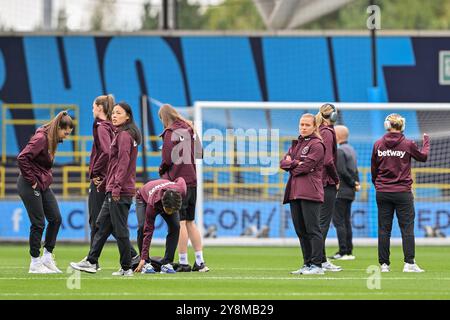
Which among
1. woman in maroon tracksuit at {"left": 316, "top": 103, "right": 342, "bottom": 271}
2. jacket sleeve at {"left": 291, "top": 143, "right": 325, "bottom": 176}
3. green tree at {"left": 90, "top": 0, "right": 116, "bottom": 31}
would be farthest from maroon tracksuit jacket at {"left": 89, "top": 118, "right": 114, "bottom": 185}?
green tree at {"left": 90, "top": 0, "right": 116, "bottom": 31}

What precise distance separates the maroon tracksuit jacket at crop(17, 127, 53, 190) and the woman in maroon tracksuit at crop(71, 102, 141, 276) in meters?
1.00

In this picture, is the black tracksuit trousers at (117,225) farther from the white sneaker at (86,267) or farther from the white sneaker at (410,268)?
the white sneaker at (410,268)

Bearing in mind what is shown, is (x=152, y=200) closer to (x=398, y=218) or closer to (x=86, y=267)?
(x=86, y=267)

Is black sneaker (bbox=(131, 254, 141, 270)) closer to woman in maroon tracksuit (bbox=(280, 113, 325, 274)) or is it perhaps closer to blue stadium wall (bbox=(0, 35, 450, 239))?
woman in maroon tracksuit (bbox=(280, 113, 325, 274))

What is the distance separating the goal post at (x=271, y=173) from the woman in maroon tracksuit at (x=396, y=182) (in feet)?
26.1

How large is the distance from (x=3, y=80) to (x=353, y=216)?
41.3 feet

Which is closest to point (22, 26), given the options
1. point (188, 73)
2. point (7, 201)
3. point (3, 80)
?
point (3, 80)

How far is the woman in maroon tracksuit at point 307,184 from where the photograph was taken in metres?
13.0

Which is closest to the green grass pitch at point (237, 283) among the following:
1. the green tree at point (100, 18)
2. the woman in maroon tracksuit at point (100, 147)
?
the woman in maroon tracksuit at point (100, 147)

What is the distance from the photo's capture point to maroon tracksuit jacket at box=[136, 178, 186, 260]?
42.3 ft

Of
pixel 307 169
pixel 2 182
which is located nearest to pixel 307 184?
pixel 307 169

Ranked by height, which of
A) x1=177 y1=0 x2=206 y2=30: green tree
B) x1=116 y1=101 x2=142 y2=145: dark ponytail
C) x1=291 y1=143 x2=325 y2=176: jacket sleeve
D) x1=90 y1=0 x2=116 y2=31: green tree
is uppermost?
x1=90 y1=0 x2=116 y2=31: green tree

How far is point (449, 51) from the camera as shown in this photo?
3123cm
